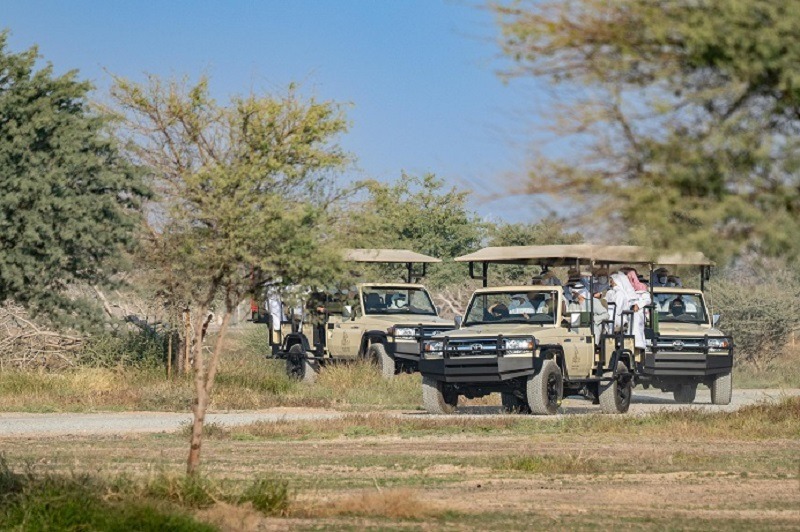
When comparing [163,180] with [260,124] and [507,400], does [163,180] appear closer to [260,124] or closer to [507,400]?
[260,124]

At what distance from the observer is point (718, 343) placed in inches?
1249

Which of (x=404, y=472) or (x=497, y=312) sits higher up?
(x=497, y=312)

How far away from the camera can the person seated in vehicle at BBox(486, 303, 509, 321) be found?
28.1 meters

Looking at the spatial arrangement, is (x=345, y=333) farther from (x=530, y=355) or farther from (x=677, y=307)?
(x=530, y=355)

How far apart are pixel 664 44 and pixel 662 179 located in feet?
2.70

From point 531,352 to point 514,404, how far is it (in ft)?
10.3

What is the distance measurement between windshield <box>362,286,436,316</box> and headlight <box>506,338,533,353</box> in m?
9.32

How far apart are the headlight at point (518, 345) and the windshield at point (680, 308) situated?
6.71 m

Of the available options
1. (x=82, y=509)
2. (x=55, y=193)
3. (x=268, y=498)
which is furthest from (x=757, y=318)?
(x=82, y=509)

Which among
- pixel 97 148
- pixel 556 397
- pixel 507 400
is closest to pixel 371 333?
pixel 507 400

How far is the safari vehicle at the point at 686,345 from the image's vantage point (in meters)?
31.2

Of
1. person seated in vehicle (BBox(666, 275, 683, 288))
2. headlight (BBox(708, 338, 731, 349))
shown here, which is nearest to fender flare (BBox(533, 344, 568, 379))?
headlight (BBox(708, 338, 731, 349))

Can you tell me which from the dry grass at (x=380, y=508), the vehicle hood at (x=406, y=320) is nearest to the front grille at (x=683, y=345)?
the vehicle hood at (x=406, y=320)

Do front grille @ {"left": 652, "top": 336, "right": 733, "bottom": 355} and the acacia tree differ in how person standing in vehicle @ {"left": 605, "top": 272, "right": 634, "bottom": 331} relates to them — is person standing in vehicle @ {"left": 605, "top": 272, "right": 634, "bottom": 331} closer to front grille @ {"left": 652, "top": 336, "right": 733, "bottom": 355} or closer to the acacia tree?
front grille @ {"left": 652, "top": 336, "right": 733, "bottom": 355}
